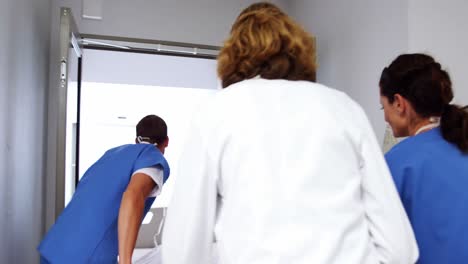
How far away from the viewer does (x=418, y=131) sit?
126cm

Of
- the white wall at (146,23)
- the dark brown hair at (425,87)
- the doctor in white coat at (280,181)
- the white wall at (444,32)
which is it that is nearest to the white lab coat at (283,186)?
the doctor in white coat at (280,181)

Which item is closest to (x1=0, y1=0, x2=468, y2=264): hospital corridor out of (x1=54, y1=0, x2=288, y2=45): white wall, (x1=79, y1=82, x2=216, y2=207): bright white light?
(x1=54, y1=0, x2=288, y2=45): white wall

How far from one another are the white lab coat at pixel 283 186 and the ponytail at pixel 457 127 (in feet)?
1.29

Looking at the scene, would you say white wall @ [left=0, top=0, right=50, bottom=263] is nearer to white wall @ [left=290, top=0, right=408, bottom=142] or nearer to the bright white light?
white wall @ [left=290, top=0, right=408, bottom=142]

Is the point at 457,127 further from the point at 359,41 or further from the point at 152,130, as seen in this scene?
the point at 359,41

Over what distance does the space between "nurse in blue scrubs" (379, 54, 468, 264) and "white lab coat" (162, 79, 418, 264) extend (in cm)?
31

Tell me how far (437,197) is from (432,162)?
0.28 feet

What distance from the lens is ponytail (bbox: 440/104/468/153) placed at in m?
1.16

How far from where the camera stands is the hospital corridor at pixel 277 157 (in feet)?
2.72

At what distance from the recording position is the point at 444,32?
201cm

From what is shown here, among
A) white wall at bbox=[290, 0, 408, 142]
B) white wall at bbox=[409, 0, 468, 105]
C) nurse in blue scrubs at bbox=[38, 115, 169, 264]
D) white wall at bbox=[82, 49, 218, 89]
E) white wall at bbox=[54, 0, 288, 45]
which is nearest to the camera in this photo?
nurse in blue scrubs at bbox=[38, 115, 169, 264]

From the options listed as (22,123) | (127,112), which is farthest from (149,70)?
(127,112)

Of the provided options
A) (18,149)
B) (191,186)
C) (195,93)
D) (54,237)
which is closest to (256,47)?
(191,186)

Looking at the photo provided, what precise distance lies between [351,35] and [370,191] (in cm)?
185
